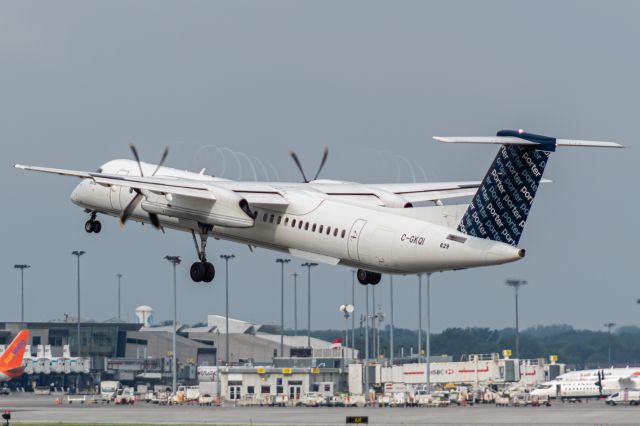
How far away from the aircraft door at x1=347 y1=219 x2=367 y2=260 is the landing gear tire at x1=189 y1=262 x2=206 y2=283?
9492mm

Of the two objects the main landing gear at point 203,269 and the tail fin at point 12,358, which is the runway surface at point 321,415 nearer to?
the tail fin at point 12,358

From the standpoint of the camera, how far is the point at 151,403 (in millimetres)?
143625

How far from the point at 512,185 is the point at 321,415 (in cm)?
6135

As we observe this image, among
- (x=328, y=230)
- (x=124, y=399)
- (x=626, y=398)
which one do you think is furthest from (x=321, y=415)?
(x=328, y=230)

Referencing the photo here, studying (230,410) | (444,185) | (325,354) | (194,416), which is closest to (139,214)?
(444,185)

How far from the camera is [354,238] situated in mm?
57219

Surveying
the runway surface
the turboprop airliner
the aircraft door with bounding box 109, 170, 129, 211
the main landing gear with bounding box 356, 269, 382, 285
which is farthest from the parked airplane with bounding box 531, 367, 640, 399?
the aircraft door with bounding box 109, 170, 129, 211

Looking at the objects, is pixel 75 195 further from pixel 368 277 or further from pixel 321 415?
pixel 321 415

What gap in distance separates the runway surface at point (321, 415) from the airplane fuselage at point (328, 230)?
117 feet

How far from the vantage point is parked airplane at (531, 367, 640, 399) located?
14375cm

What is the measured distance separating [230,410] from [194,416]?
448 inches

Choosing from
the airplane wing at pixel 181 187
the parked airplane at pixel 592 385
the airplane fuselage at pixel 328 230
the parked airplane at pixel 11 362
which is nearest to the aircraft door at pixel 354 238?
the airplane fuselage at pixel 328 230

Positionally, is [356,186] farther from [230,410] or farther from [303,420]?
[230,410]

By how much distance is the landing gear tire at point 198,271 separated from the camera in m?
63.5
